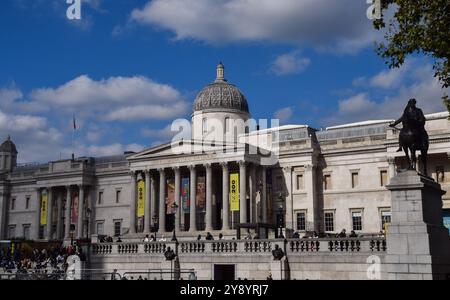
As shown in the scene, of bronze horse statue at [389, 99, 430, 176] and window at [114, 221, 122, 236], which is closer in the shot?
bronze horse statue at [389, 99, 430, 176]

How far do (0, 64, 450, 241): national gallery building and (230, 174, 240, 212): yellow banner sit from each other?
10cm

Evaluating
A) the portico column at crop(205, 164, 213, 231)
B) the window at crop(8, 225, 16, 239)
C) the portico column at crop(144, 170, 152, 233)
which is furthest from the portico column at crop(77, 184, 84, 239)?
the portico column at crop(205, 164, 213, 231)

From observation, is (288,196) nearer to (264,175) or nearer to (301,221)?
(301,221)

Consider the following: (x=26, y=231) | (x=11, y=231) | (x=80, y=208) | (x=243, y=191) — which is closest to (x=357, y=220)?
(x=243, y=191)

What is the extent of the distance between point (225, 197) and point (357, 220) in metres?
13.4

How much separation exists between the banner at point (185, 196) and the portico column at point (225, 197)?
4414mm

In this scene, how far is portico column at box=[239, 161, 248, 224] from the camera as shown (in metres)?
61.2

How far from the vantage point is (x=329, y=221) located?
212 ft

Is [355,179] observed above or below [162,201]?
above

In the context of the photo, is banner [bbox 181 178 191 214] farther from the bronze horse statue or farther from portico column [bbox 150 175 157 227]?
the bronze horse statue

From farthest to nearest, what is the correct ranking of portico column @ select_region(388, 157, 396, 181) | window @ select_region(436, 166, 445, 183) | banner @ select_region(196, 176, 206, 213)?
banner @ select_region(196, 176, 206, 213) < portico column @ select_region(388, 157, 396, 181) < window @ select_region(436, 166, 445, 183)

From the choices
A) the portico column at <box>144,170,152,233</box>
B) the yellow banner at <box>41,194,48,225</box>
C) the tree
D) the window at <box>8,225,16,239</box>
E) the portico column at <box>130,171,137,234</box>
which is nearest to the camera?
the tree

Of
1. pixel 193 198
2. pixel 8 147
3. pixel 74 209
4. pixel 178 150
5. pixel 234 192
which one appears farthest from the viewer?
pixel 8 147
